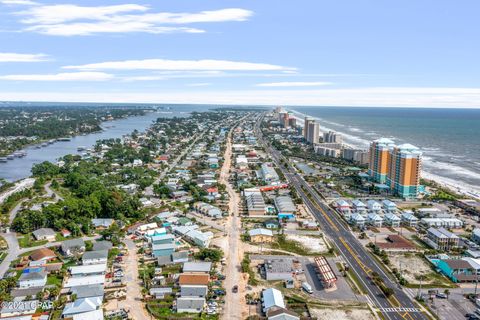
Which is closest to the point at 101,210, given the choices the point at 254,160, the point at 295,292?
the point at 295,292

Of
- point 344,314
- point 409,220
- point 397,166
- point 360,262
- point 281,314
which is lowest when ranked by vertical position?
point 344,314

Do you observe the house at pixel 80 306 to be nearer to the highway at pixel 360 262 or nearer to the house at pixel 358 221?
the highway at pixel 360 262

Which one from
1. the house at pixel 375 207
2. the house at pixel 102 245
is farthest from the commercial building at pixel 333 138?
the house at pixel 102 245

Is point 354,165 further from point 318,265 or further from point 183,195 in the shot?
point 318,265

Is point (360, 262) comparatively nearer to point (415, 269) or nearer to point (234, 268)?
point (415, 269)

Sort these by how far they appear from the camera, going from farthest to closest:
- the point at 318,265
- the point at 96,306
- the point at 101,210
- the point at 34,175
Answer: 1. the point at 34,175
2. the point at 101,210
3. the point at 318,265
4. the point at 96,306

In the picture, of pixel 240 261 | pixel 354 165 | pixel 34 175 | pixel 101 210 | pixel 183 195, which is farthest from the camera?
pixel 354 165

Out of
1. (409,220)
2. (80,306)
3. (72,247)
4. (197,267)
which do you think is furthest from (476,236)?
(72,247)
